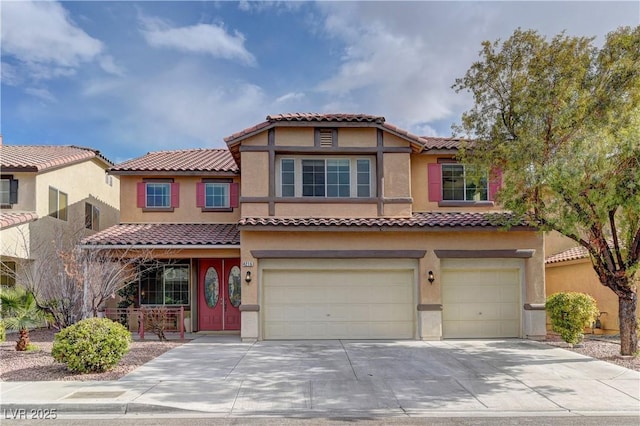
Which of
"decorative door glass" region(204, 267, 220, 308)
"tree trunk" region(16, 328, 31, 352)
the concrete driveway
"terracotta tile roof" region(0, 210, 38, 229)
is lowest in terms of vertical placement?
the concrete driveway

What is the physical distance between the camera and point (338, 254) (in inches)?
614

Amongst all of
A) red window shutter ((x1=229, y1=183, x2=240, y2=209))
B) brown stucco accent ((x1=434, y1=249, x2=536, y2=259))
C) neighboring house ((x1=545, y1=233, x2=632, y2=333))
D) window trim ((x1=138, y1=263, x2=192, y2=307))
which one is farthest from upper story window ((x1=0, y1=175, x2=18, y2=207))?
neighboring house ((x1=545, y1=233, x2=632, y2=333))

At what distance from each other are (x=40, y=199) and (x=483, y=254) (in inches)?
600

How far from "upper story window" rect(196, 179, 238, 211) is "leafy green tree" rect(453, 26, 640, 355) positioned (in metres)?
9.25

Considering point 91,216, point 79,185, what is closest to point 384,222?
point 79,185

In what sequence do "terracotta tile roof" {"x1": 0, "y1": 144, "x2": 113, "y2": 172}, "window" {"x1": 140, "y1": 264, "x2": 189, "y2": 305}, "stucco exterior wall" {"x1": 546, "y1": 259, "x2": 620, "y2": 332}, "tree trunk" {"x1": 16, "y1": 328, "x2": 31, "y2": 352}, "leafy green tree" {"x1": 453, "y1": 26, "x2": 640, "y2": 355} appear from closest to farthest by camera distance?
1. "leafy green tree" {"x1": 453, "y1": 26, "x2": 640, "y2": 355}
2. "tree trunk" {"x1": 16, "y1": 328, "x2": 31, "y2": 352}
3. "stucco exterior wall" {"x1": 546, "y1": 259, "x2": 620, "y2": 332}
4. "terracotta tile roof" {"x1": 0, "y1": 144, "x2": 113, "y2": 172}
5. "window" {"x1": 140, "y1": 264, "x2": 189, "y2": 305}

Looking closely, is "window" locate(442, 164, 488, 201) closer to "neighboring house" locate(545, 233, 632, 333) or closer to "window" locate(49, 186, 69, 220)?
"neighboring house" locate(545, 233, 632, 333)

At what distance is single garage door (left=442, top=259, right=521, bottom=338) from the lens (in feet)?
52.2

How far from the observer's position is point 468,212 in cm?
1725

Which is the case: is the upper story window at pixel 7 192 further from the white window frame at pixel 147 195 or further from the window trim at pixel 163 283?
the window trim at pixel 163 283

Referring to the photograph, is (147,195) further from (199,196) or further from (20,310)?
(20,310)

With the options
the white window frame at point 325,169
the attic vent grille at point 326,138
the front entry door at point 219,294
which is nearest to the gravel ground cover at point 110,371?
the front entry door at point 219,294

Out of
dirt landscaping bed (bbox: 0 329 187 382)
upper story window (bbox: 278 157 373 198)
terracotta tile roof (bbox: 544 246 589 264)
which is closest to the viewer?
dirt landscaping bed (bbox: 0 329 187 382)

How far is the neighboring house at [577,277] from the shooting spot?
17266 millimetres
